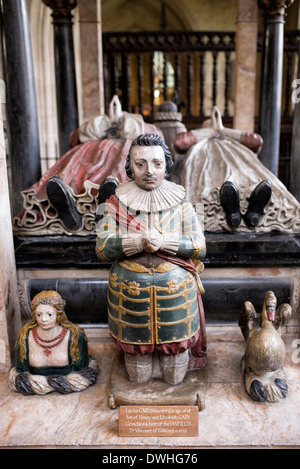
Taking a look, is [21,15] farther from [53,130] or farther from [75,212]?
[53,130]

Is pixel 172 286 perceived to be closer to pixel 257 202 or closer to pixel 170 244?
pixel 170 244

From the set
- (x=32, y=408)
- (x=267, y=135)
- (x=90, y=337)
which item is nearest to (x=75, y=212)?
(x=90, y=337)

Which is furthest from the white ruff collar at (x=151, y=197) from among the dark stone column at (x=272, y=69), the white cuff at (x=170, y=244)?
the dark stone column at (x=272, y=69)

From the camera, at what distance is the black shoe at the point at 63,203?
3.04m

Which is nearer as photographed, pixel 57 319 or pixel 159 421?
pixel 159 421

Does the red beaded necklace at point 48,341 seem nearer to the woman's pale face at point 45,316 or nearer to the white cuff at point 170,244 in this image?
the woman's pale face at point 45,316

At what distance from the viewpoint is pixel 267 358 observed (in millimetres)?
2012

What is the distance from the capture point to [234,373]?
2.33 metres

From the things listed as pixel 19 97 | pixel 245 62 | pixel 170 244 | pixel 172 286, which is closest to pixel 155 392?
pixel 172 286

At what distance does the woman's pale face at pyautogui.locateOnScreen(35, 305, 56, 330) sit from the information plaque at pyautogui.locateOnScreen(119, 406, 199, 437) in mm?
529

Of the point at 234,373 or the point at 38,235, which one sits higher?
the point at 38,235

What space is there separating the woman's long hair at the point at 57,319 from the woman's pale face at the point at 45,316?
0.02m

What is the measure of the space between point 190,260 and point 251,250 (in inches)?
39.0

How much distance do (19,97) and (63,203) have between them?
1.23m
